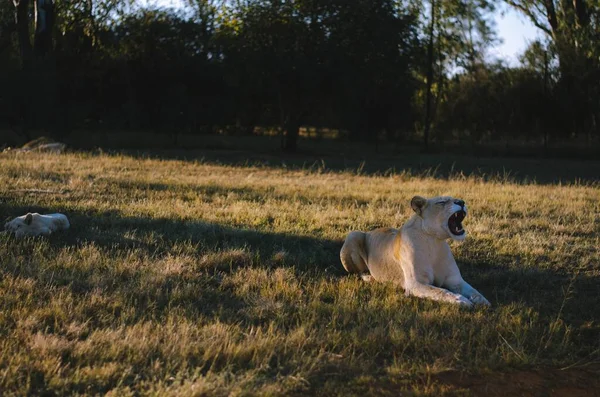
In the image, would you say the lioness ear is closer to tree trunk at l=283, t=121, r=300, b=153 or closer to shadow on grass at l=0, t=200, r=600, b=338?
shadow on grass at l=0, t=200, r=600, b=338

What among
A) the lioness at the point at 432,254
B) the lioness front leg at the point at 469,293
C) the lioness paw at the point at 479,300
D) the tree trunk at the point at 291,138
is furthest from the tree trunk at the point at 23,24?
the lioness paw at the point at 479,300

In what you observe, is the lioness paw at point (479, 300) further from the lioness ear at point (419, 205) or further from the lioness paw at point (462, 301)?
the lioness ear at point (419, 205)

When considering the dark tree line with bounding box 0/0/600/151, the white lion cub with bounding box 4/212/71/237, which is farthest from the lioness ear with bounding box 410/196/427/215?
the dark tree line with bounding box 0/0/600/151

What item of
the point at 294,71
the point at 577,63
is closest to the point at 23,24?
the point at 294,71

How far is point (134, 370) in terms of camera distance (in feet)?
14.8

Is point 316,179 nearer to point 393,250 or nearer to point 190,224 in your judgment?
point 190,224

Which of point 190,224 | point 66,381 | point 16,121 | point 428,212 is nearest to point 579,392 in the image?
point 428,212

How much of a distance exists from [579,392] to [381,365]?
4.34 feet

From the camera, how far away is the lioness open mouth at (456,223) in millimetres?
6289

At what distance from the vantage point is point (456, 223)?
6.38m

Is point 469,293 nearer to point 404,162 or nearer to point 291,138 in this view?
point 404,162

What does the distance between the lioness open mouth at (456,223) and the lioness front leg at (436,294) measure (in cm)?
53

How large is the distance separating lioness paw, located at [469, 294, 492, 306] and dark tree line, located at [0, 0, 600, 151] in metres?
21.4

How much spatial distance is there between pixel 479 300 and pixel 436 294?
0.43m
